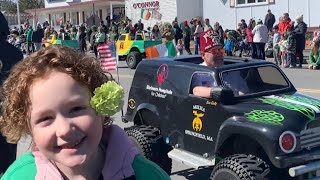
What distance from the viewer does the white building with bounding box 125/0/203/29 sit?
36.2 meters

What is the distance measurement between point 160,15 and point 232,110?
33427mm

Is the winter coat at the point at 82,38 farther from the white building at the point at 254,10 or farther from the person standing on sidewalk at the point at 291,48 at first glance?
the person standing on sidewalk at the point at 291,48

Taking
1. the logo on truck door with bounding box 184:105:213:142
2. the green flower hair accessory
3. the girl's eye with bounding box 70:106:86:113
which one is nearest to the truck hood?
the logo on truck door with bounding box 184:105:213:142

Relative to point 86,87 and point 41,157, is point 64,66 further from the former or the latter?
point 41,157

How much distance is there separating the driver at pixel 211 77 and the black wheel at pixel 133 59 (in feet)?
46.0

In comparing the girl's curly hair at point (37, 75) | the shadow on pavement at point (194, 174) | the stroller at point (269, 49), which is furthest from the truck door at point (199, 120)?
the stroller at point (269, 49)

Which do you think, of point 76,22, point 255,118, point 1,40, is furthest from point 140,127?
point 76,22

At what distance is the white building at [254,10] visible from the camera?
27.4 metres

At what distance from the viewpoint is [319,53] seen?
17578mm

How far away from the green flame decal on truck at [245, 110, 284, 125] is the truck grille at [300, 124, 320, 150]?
0.25m

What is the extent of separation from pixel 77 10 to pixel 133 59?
38.7 m

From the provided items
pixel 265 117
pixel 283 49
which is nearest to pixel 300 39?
pixel 283 49

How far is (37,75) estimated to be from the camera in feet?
6.22

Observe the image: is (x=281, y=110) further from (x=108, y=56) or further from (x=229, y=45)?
(x=229, y=45)
